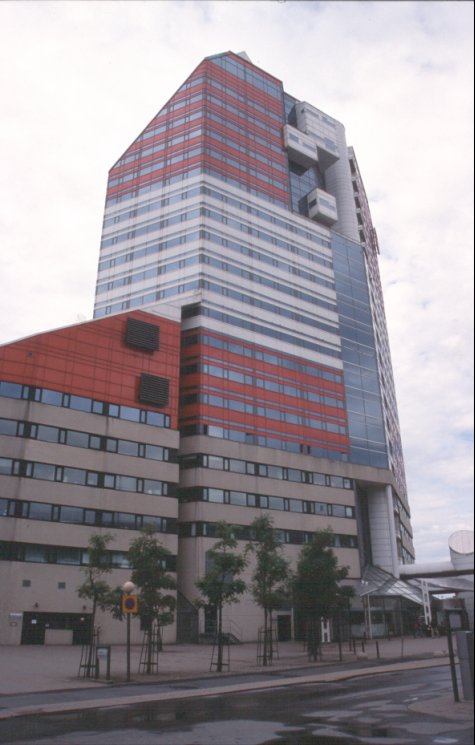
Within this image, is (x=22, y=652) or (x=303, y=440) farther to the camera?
(x=303, y=440)

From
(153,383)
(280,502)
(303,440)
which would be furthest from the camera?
(303,440)

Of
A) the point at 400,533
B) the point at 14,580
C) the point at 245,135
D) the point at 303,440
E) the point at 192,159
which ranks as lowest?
the point at 14,580

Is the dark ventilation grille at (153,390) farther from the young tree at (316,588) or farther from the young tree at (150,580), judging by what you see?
the young tree at (150,580)

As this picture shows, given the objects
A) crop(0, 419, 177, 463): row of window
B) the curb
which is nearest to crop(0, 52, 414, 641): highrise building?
crop(0, 419, 177, 463): row of window

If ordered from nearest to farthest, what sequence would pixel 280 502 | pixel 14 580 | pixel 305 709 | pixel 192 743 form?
pixel 192 743
pixel 305 709
pixel 14 580
pixel 280 502

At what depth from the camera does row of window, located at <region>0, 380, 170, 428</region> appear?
53.4m

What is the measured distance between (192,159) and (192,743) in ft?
259

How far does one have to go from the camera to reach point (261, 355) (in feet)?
247

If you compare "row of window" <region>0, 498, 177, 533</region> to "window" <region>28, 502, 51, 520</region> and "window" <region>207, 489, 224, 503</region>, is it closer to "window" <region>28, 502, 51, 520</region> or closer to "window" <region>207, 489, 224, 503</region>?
"window" <region>28, 502, 51, 520</region>

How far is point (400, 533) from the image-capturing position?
93.6m

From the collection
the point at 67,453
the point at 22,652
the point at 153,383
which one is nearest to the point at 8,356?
the point at 67,453

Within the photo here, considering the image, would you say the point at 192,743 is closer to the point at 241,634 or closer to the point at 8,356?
the point at 8,356

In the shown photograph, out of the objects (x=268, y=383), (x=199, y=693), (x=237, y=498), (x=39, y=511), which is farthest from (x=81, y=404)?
(x=199, y=693)

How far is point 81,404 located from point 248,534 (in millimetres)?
23676
